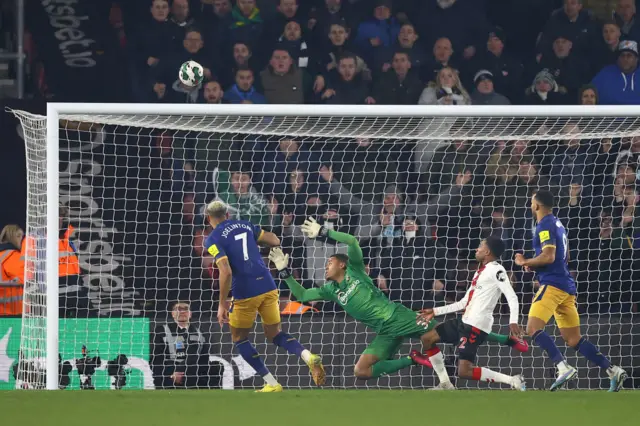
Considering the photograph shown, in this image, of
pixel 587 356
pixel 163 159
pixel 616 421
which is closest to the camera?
pixel 616 421

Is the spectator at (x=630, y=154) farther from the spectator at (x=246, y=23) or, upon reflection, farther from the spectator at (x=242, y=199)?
the spectator at (x=246, y=23)

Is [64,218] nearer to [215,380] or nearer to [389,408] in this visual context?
[215,380]

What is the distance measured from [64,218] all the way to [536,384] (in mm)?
4125

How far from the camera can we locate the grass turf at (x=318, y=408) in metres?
5.49

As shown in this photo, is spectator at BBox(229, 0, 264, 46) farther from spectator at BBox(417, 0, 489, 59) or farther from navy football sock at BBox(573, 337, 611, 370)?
navy football sock at BBox(573, 337, 611, 370)

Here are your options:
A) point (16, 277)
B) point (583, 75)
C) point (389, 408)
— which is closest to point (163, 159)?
point (16, 277)

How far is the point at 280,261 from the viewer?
925 cm

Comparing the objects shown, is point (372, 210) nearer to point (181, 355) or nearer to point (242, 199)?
point (242, 199)

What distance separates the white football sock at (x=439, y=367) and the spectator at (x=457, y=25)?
369 centimetres

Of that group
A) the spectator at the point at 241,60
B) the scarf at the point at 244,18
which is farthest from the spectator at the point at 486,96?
the scarf at the point at 244,18

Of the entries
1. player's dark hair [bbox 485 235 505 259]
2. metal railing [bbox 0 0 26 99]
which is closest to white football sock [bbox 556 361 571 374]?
player's dark hair [bbox 485 235 505 259]

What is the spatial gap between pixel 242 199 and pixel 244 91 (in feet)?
5.31

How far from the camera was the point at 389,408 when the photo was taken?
575 cm

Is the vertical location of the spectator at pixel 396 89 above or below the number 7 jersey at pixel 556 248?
above
